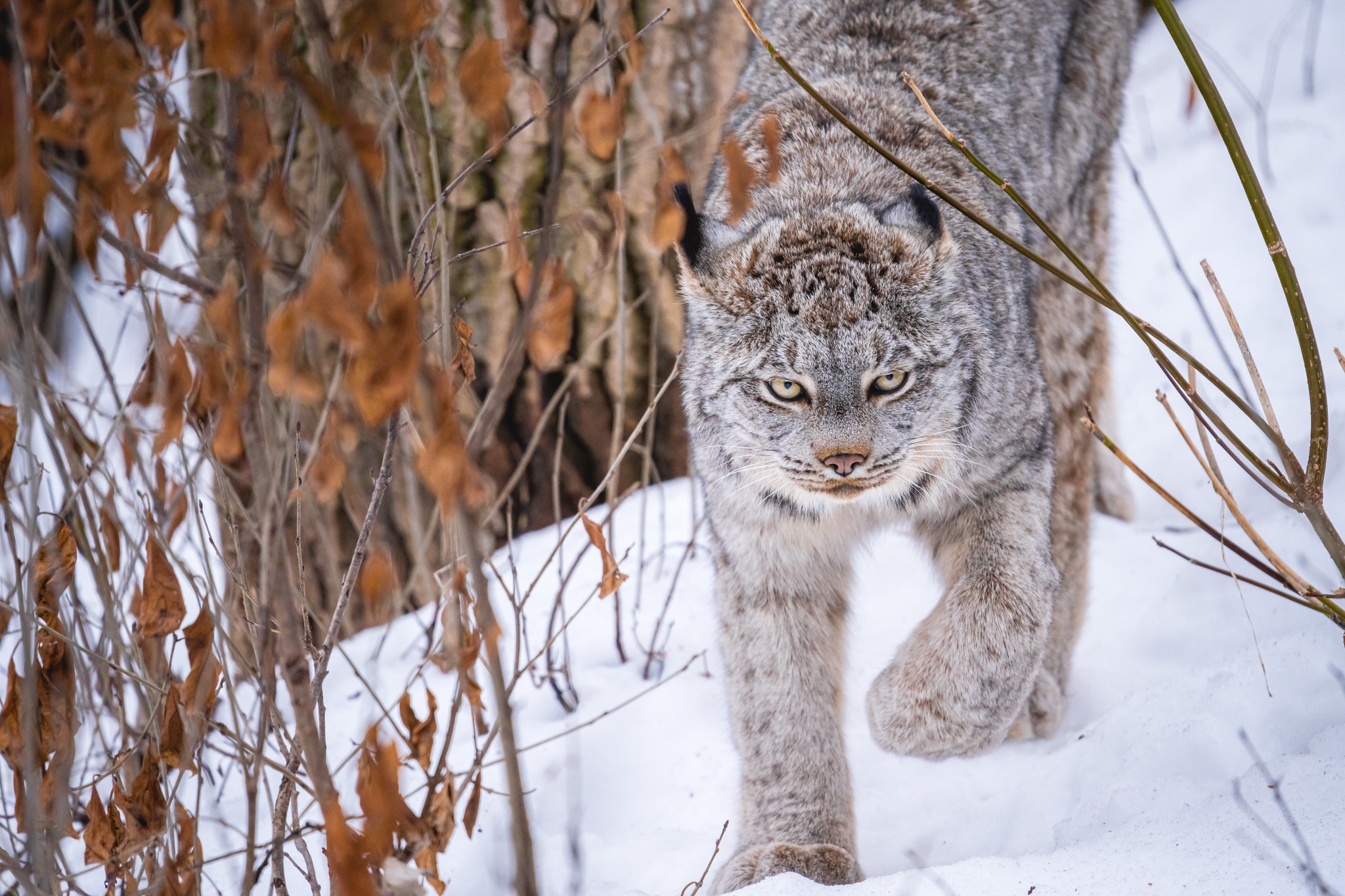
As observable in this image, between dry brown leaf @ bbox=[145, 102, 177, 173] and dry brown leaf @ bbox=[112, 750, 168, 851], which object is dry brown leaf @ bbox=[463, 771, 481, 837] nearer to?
dry brown leaf @ bbox=[112, 750, 168, 851]

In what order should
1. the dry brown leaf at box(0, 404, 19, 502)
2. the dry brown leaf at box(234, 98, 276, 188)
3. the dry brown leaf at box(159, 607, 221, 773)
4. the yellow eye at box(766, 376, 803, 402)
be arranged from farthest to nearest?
the yellow eye at box(766, 376, 803, 402) → the dry brown leaf at box(159, 607, 221, 773) → the dry brown leaf at box(0, 404, 19, 502) → the dry brown leaf at box(234, 98, 276, 188)

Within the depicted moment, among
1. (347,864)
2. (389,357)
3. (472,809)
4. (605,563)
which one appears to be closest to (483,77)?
Answer: (389,357)

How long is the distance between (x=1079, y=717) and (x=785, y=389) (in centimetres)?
133

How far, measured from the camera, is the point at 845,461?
2773mm

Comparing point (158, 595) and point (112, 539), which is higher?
point (112, 539)

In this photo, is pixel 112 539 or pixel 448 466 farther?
pixel 112 539

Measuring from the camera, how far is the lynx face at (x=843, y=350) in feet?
9.14

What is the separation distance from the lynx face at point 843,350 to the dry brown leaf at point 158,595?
1.40 meters

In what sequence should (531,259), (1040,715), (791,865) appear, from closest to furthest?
(791,865) < (1040,715) < (531,259)

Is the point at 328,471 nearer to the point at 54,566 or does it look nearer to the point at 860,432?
the point at 54,566

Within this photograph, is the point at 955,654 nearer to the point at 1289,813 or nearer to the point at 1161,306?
the point at 1289,813

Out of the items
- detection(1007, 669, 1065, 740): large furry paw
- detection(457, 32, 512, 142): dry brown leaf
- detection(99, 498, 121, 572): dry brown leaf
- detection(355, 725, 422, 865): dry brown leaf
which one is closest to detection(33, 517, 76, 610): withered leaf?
detection(99, 498, 121, 572): dry brown leaf

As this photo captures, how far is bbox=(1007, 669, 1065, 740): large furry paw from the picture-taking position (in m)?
3.17

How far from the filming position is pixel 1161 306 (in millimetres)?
5230
